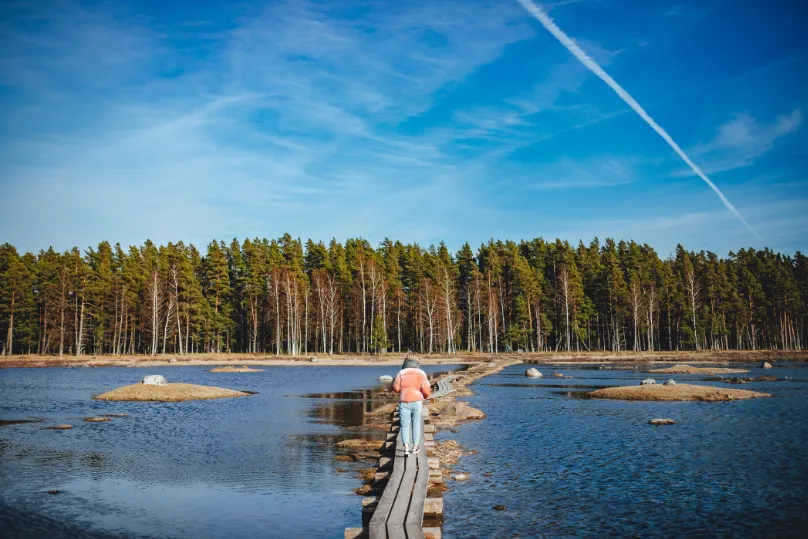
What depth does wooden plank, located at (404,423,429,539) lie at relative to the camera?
982 cm

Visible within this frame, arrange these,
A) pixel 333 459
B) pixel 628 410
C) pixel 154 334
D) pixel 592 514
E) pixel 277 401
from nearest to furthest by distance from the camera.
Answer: pixel 592 514, pixel 333 459, pixel 628 410, pixel 277 401, pixel 154 334

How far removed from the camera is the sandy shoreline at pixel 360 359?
82688 mm

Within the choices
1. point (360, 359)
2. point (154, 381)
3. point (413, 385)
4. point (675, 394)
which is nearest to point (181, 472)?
point (413, 385)

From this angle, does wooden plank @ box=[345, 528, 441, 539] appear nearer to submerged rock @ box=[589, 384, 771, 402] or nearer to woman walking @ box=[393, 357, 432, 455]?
woman walking @ box=[393, 357, 432, 455]

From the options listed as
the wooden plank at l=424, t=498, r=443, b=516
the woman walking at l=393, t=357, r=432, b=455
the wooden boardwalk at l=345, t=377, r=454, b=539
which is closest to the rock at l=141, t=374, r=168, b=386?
the wooden boardwalk at l=345, t=377, r=454, b=539

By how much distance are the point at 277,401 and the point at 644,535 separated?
100 ft

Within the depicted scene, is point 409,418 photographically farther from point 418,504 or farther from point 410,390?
point 418,504

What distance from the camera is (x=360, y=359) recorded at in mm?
90438

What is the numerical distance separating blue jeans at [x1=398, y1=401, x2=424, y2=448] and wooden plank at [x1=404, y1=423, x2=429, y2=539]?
2.01 ft

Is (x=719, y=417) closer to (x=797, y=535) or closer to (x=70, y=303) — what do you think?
(x=797, y=535)

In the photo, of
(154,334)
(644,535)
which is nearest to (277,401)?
(644,535)

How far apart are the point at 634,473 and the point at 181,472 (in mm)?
14843

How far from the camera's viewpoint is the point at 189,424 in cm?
2917

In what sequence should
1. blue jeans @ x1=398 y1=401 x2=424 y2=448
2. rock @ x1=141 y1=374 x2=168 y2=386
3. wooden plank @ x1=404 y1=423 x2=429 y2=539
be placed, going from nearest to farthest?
wooden plank @ x1=404 y1=423 x2=429 y2=539 → blue jeans @ x1=398 y1=401 x2=424 y2=448 → rock @ x1=141 y1=374 x2=168 y2=386
